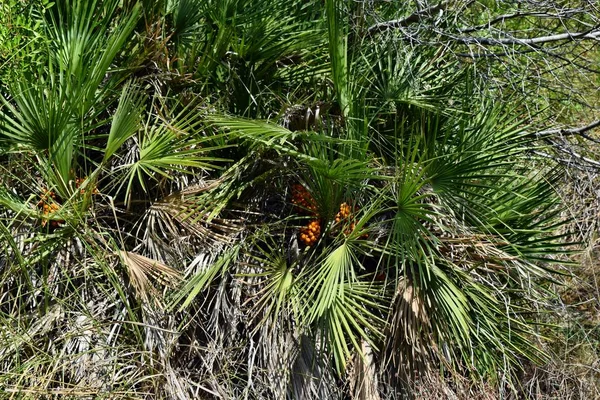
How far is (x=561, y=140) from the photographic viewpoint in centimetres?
461

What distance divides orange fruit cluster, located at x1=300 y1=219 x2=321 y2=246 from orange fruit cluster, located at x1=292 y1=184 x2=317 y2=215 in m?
0.07

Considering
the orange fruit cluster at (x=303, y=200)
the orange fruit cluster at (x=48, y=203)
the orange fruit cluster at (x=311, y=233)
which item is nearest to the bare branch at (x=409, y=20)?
the orange fruit cluster at (x=303, y=200)

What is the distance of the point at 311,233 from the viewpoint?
11.9ft

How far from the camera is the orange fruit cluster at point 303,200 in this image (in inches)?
145

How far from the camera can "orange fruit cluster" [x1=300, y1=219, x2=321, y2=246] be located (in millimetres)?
3633

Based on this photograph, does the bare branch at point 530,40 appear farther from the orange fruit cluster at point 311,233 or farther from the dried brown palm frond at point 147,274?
the dried brown palm frond at point 147,274

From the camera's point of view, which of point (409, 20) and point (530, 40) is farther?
point (409, 20)

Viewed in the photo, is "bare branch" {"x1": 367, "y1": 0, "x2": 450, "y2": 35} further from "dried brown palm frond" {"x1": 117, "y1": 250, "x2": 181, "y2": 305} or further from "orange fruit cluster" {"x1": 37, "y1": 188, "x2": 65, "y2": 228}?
"orange fruit cluster" {"x1": 37, "y1": 188, "x2": 65, "y2": 228}

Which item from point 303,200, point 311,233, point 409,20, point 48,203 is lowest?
point 311,233

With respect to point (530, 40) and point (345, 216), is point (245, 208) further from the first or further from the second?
point (530, 40)

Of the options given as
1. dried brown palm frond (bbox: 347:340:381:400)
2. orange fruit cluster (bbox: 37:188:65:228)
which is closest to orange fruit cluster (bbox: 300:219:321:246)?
dried brown palm frond (bbox: 347:340:381:400)

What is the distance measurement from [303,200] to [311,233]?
0.60 feet

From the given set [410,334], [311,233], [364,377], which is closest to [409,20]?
[311,233]

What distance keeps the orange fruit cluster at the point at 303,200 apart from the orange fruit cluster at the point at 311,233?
0.23ft
